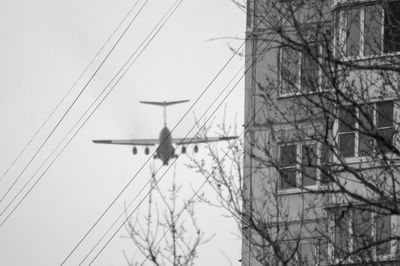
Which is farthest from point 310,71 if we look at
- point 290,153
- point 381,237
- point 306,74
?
point 381,237

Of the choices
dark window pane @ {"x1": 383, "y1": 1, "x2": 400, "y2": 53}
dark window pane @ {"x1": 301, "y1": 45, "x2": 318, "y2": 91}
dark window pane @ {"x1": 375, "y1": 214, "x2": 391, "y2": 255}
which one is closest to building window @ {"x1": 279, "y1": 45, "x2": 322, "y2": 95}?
dark window pane @ {"x1": 301, "y1": 45, "x2": 318, "y2": 91}

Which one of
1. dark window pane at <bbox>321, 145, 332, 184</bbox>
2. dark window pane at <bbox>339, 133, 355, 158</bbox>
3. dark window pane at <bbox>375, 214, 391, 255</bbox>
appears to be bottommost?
dark window pane at <bbox>375, 214, 391, 255</bbox>

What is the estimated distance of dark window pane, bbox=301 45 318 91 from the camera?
1364cm

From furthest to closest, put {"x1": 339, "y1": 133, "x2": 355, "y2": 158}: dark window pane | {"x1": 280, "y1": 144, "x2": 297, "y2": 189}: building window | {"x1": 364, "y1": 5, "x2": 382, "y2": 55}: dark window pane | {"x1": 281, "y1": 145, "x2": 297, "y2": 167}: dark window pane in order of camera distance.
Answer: {"x1": 339, "y1": 133, "x2": 355, "y2": 158}: dark window pane → {"x1": 364, "y1": 5, "x2": 382, "y2": 55}: dark window pane → {"x1": 281, "y1": 145, "x2": 297, "y2": 167}: dark window pane → {"x1": 280, "y1": 144, "x2": 297, "y2": 189}: building window

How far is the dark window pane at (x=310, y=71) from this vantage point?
13.6 meters

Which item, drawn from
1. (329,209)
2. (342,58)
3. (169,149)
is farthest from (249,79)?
(169,149)

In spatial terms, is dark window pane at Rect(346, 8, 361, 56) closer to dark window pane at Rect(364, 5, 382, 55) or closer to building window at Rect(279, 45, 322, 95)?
dark window pane at Rect(364, 5, 382, 55)

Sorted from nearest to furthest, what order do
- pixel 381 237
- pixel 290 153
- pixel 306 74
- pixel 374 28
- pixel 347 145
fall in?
pixel 306 74 → pixel 290 153 → pixel 374 28 → pixel 347 145 → pixel 381 237

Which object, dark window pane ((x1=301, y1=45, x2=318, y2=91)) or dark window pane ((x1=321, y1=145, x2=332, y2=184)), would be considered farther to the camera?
dark window pane ((x1=301, y1=45, x2=318, y2=91))

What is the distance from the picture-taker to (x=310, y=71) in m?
14.5

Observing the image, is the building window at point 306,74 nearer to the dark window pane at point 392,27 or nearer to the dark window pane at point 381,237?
the dark window pane at point 392,27

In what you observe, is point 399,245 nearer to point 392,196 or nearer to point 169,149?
point 392,196

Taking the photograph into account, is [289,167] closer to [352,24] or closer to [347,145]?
[347,145]

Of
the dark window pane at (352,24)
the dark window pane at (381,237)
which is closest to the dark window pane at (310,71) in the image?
the dark window pane at (352,24)
